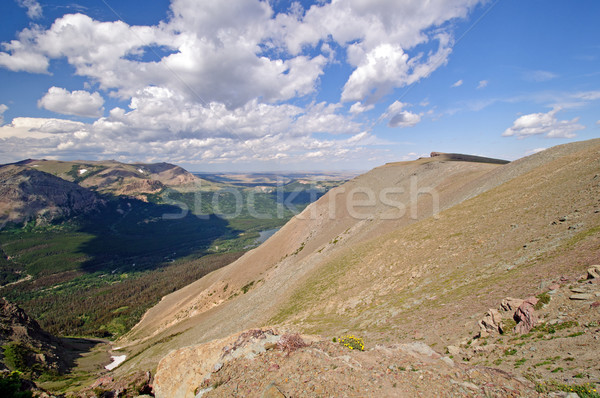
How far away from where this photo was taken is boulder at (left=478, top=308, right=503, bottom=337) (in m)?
12.4

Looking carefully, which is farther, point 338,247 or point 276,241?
point 276,241

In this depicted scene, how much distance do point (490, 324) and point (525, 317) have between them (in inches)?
58.9

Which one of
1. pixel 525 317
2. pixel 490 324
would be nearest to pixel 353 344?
pixel 490 324

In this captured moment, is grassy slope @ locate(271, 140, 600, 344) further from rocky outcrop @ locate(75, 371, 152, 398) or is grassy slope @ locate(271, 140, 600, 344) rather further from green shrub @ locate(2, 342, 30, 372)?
green shrub @ locate(2, 342, 30, 372)

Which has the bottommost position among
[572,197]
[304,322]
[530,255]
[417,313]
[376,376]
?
[304,322]

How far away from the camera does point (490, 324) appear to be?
12602 mm

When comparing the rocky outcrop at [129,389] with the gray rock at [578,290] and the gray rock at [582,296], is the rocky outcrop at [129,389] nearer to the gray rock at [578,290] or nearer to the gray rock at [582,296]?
the gray rock at [582,296]

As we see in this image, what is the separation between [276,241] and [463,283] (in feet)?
191

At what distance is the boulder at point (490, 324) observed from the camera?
1237 cm

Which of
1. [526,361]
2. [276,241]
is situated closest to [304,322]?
[526,361]

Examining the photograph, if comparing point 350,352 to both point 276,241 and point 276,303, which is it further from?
point 276,241

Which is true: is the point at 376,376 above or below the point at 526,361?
below

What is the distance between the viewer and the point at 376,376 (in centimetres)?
999

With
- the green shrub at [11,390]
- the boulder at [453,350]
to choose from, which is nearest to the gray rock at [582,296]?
the boulder at [453,350]
